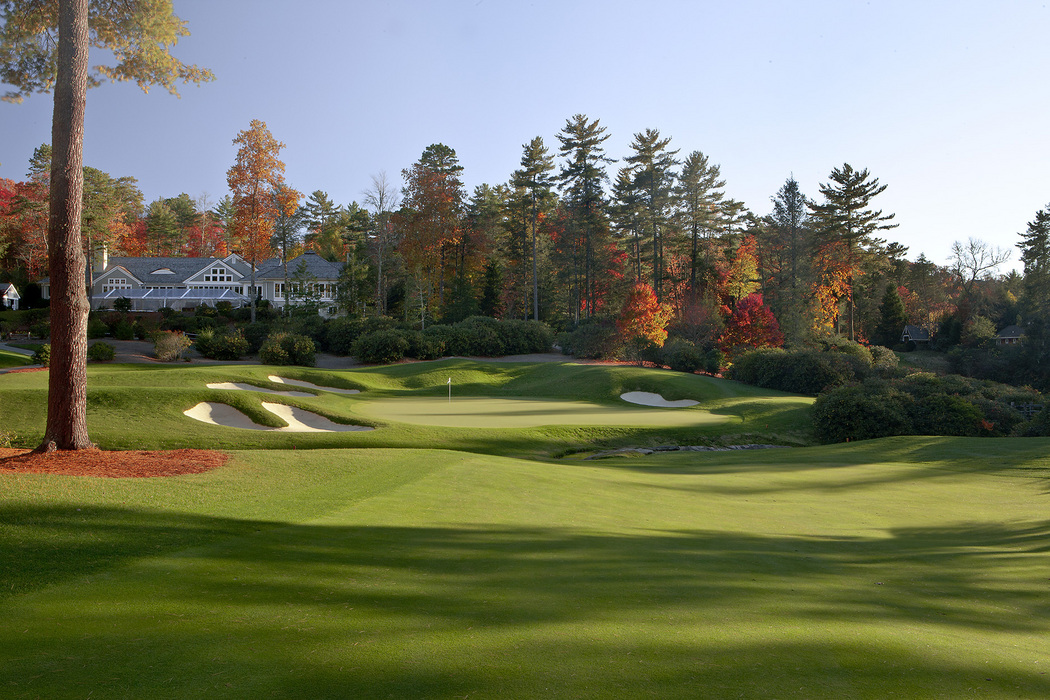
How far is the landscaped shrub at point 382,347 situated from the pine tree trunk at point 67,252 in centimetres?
2907

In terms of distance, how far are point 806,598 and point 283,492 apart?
6751 mm

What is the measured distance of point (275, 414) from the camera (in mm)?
17109

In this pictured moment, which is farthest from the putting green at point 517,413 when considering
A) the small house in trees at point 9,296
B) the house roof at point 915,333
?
the small house in trees at point 9,296

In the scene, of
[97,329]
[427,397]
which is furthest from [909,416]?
[97,329]

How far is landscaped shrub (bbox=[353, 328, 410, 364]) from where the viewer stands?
4047 cm

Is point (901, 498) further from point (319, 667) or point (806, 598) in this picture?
point (319, 667)

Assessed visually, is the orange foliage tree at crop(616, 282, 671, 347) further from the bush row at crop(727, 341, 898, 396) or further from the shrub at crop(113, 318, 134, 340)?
the shrub at crop(113, 318, 134, 340)

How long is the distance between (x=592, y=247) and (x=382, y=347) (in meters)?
26.8

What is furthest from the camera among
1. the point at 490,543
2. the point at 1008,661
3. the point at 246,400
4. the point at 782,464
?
the point at 246,400

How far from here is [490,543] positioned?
21.8ft

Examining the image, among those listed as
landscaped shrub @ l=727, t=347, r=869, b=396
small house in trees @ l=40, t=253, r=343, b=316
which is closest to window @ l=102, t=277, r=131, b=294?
small house in trees @ l=40, t=253, r=343, b=316

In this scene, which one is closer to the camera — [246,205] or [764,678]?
[764,678]

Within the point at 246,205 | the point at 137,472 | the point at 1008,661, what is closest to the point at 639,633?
the point at 1008,661

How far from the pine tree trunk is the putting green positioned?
8.27 meters
